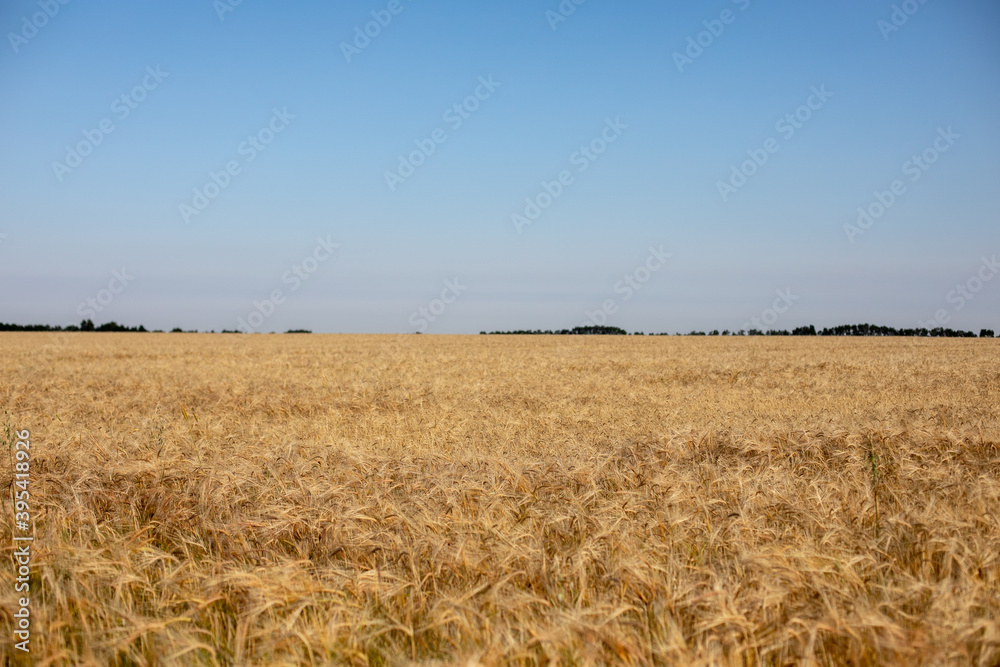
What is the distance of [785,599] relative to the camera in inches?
101

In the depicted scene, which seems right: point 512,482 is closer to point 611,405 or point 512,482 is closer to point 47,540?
point 47,540

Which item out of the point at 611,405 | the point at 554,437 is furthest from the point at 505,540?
the point at 611,405

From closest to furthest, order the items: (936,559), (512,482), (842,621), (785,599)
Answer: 1. (842,621)
2. (785,599)
3. (936,559)
4. (512,482)

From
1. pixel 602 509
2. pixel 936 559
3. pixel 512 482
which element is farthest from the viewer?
pixel 512 482

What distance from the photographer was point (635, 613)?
2.63 metres

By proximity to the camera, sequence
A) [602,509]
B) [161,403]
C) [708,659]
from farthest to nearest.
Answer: [161,403] < [602,509] < [708,659]

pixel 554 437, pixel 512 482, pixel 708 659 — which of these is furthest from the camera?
pixel 554 437

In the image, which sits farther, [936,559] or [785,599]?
[936,559]

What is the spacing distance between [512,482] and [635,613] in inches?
74.8

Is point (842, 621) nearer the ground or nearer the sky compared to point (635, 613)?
nearer the sky

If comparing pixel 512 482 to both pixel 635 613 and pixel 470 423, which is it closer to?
pixel 635 613

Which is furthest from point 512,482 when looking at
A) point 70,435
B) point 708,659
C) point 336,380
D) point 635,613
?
point 336,380

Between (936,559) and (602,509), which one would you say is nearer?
(936,559)

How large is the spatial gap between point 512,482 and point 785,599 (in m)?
2.23
